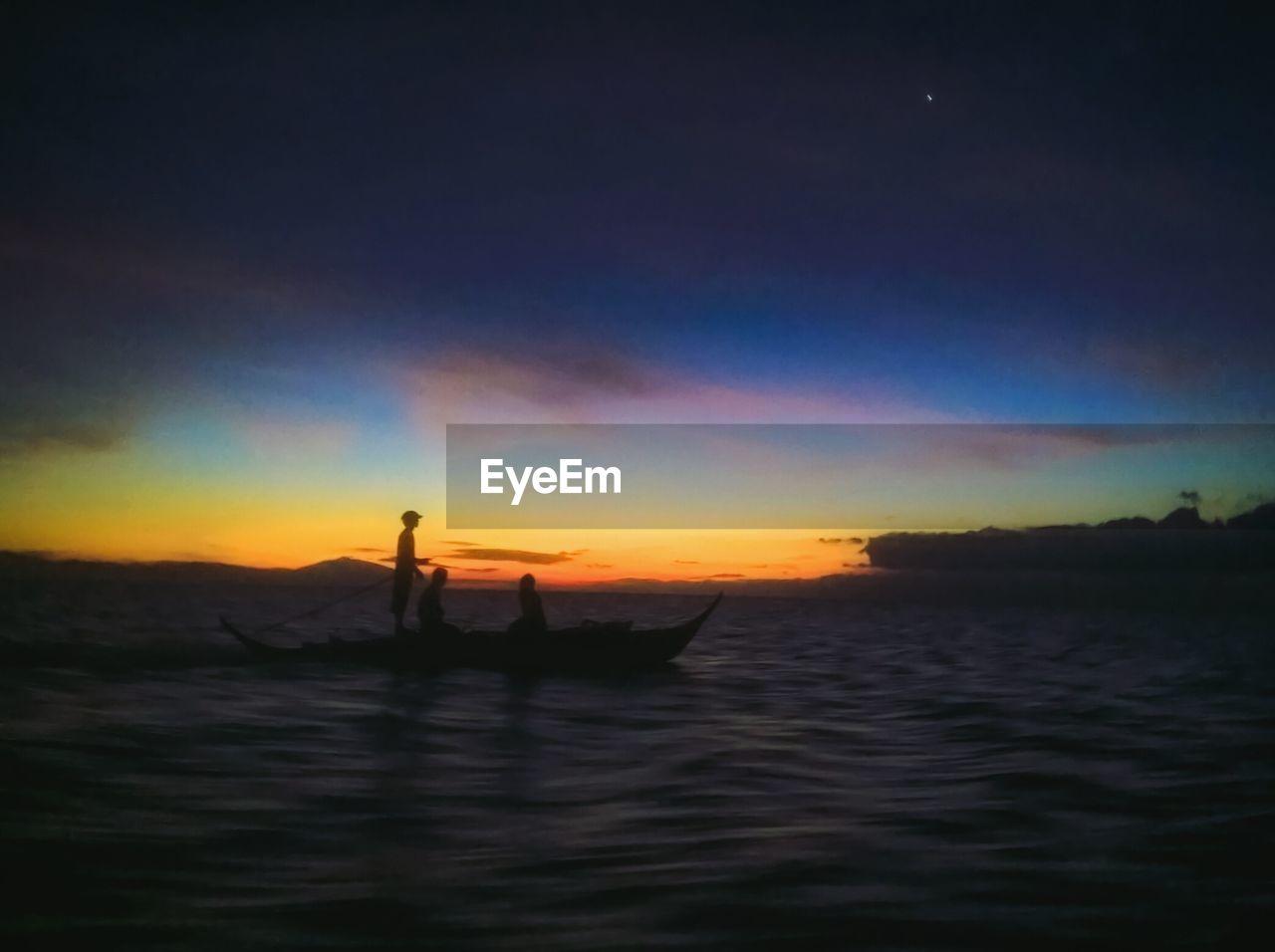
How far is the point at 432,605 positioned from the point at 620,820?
13437 mm

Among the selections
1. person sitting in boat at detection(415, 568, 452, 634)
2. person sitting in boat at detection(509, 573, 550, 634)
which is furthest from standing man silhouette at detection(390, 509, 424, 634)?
person sitting in boat at detection(509, 573, 550, 634)

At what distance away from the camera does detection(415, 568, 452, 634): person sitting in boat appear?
22.0 meters

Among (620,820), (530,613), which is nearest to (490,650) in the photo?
(530,613)

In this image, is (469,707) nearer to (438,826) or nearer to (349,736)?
(349,736)

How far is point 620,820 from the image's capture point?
9672 mm

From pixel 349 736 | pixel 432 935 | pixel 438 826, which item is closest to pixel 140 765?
pixel 349 736

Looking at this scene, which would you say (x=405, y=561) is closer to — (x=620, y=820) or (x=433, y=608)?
(x=433, y=608)

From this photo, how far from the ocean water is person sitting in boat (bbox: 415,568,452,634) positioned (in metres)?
2.26

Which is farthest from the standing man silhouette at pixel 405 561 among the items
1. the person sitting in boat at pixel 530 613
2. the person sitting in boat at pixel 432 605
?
the person sitting in boat at pixel 530 613

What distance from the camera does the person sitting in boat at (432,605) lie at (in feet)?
72.1

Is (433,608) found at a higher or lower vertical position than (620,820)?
higher

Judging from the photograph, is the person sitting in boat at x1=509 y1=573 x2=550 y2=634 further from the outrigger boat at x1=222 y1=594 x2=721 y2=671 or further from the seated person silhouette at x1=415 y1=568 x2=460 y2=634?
the seated person silhouette at x1=415 y1=568 x2=460 y2=634

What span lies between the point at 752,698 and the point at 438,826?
460 inches

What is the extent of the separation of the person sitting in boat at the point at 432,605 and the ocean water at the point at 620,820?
2263mm
